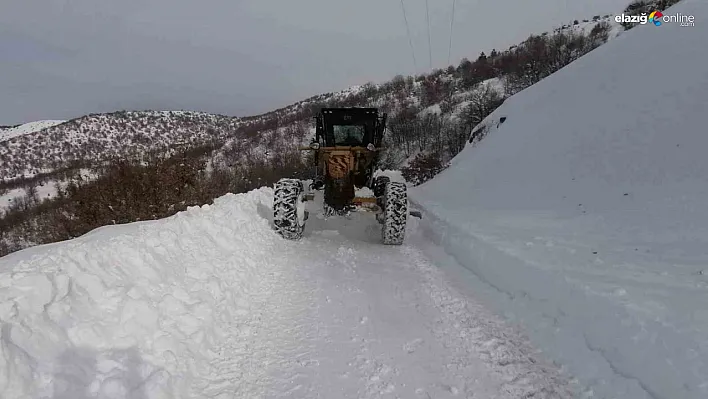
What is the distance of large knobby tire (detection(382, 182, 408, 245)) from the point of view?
24.8 ft

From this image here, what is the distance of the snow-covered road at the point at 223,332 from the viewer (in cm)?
269

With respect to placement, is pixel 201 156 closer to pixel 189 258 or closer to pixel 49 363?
pixel 189 258

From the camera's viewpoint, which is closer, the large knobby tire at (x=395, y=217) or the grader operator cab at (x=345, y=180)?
the large knobby tire at (x=395, y=217)

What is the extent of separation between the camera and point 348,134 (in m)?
8.72

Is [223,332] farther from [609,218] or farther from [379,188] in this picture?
[609,218]

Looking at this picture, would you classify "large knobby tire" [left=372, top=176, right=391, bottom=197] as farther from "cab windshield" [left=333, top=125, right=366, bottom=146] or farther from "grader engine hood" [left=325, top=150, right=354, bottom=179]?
"grader engine hood" [left=325, top=150, right=354, bottom=179]

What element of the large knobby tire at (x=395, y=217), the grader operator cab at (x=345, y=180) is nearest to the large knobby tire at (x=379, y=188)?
the grader operator cab at (x=345, y=180)

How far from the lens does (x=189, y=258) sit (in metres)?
4.91

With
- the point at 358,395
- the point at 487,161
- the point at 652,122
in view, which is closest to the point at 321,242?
the point at 358,395

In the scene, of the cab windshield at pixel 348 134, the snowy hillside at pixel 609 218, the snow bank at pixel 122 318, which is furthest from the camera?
the cab windshield at pixel 348 134

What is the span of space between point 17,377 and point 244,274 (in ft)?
10.3

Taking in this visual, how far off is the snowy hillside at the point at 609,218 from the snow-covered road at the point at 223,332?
0.58 meters

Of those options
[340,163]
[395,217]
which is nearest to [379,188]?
[340,163]

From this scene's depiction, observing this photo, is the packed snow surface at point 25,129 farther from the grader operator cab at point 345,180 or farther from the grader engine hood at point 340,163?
the grader engine hood at point 340,163
